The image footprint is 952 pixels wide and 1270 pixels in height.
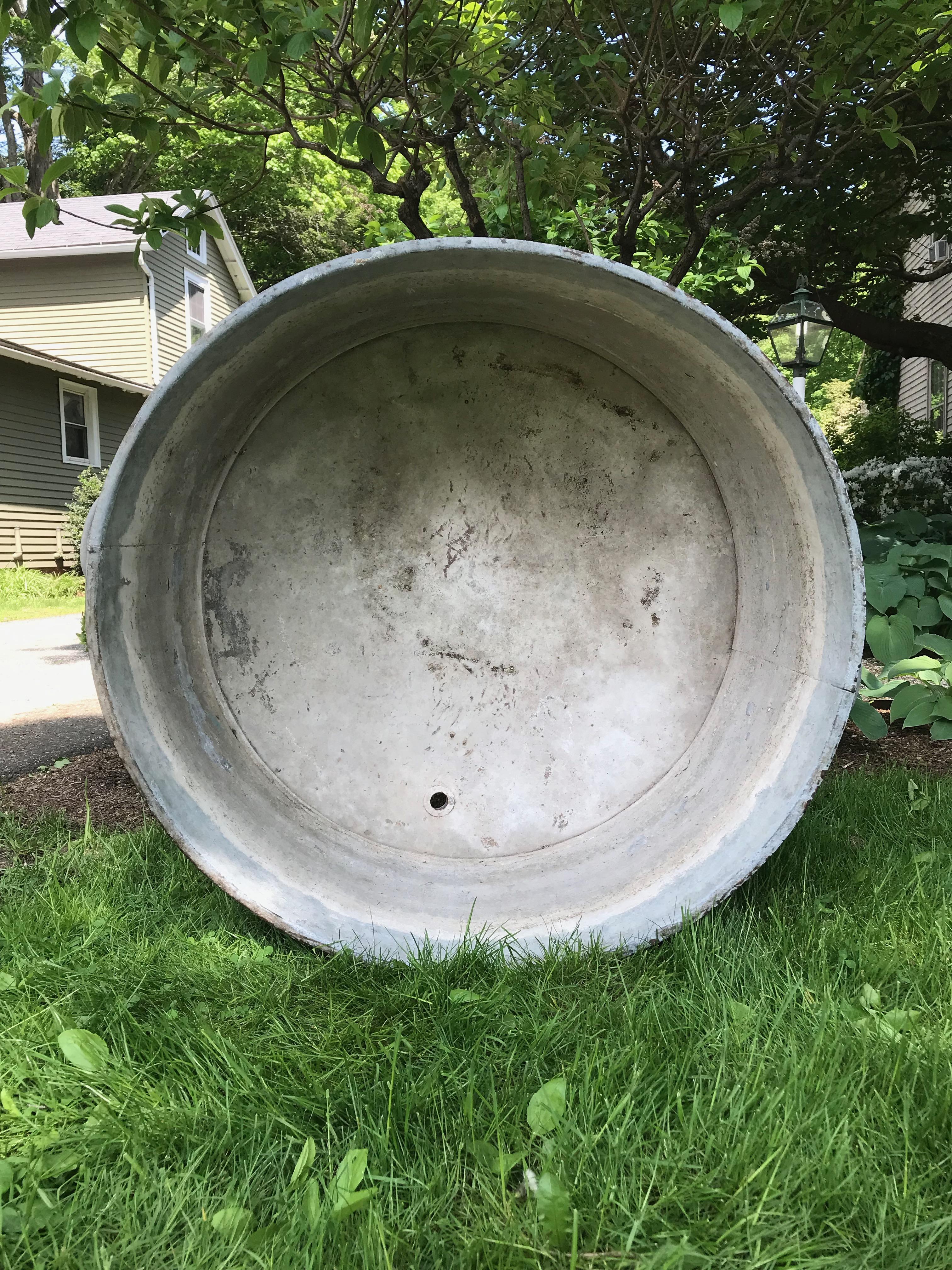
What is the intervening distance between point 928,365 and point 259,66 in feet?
61.7

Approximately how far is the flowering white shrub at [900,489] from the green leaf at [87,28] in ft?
23.7

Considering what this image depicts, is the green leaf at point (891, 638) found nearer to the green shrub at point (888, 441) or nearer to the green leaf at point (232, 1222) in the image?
the green leaf at point (232, 1222)

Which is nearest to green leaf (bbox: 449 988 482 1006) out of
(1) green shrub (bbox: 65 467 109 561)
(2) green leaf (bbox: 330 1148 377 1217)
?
(2) green leaf (bbox: 330 1148 377 1217)

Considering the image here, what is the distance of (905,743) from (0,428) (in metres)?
13.0

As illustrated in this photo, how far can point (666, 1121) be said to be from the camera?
132 centimetres

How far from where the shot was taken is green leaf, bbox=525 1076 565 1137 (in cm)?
132

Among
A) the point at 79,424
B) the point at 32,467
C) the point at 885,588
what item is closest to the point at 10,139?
the point at 79,424

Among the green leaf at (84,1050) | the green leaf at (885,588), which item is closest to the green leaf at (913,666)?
the green leaf at (885,588)

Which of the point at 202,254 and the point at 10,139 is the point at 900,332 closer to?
the point at 202,254

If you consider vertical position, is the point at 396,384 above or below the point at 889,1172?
above

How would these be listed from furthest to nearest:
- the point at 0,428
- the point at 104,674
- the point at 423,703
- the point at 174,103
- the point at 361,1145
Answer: the point at 0,428 < the point at 174,103 < the point at 423,703 < the point at 104,674 < the point at 361,1145

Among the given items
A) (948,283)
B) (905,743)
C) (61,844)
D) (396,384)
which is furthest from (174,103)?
(948,283)

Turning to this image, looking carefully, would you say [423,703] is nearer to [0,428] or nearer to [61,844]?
[61,844]

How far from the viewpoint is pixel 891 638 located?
3199 millimetres
